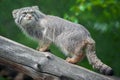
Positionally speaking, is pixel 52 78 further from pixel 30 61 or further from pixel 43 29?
pixel 43 29

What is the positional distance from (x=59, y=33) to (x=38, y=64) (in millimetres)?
972

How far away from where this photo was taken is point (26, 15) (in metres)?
8.37

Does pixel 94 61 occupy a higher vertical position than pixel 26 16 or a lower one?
lower

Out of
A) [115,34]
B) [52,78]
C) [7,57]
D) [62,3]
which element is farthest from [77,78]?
[115,34]

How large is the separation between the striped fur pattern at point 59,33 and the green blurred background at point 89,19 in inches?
63.5

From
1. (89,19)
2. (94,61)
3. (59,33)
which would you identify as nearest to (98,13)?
(89,19)

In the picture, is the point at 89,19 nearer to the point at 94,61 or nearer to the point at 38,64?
the point at 94,61

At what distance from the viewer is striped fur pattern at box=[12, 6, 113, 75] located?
26.3 feet

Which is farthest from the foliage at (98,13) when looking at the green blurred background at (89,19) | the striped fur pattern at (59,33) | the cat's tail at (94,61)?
the cat's tail at (94,61)

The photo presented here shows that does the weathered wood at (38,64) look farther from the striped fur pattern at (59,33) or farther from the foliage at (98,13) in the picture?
the foliage at (98,13)

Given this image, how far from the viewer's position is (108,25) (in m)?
11.8

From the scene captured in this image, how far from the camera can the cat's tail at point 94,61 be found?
749cm

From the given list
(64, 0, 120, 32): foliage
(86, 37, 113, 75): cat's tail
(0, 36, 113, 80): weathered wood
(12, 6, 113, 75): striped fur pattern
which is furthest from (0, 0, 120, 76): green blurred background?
(0, 36, 113, 80): weathered wood

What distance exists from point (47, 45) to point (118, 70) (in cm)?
335
